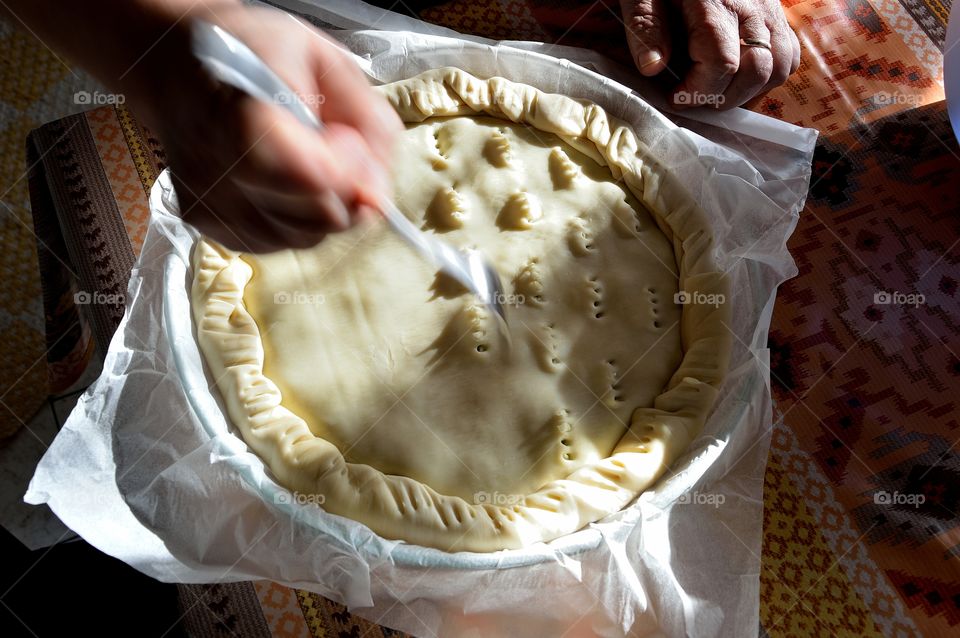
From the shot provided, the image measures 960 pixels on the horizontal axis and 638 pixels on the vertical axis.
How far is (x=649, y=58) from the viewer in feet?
4.76

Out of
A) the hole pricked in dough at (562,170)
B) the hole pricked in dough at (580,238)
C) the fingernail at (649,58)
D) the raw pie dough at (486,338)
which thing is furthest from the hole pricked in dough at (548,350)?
the fingernail at (649,58)

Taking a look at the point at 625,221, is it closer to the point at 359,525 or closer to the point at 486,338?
the point at 486,338

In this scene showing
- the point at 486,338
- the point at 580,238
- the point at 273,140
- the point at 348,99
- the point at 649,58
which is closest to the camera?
the point at 273,140

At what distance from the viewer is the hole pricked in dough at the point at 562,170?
1399mm

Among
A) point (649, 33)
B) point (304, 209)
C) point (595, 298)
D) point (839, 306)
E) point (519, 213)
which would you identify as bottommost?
point (839, 306)

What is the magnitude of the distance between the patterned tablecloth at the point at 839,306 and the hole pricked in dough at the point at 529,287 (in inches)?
17.1

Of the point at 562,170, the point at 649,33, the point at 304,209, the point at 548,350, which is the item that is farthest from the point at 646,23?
the point at 304,209

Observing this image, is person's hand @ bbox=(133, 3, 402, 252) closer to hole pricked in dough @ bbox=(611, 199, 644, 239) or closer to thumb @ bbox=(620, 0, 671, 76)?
hole pricked in dough @ bbox=(611, 199, 644, 239)

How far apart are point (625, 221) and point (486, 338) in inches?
14.5

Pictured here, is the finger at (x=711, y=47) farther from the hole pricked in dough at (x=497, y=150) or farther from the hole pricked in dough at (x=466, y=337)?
the hole pricked in dough at (x=466, y=337)

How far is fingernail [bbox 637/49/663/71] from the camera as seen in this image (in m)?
1.45

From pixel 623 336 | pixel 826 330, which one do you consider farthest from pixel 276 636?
→ pixel 826 330

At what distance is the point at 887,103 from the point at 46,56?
5.94 ft

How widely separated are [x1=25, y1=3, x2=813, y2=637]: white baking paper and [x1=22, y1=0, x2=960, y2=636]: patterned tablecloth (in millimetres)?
115
